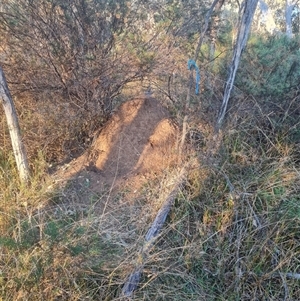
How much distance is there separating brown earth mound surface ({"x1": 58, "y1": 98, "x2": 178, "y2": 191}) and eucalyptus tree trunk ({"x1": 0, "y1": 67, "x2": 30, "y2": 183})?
402 millimetres

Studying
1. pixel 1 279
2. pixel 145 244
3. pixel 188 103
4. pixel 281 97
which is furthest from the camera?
pixel 281 97

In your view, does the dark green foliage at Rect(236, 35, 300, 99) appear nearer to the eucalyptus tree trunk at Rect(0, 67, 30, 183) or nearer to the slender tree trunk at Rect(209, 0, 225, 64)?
the slender tree trunk at Rect(209, 0, 225, 64)

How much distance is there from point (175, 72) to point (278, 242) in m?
2.28

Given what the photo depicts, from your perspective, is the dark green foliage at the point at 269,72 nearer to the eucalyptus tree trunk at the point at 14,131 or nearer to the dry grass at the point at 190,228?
the dry grass at the point at 190,228

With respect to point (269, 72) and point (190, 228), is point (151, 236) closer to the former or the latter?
point (190, 228)

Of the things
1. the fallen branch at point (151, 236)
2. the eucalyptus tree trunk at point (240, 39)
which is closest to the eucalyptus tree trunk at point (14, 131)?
the fallen branch at point (151, 236)

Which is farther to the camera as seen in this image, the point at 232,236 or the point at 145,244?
the point at 232,236

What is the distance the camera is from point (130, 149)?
3746 millimetres

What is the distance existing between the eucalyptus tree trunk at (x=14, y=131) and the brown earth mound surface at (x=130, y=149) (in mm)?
402

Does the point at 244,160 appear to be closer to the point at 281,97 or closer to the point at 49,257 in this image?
the point at 281,97

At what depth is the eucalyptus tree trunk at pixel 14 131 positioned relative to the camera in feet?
10.6

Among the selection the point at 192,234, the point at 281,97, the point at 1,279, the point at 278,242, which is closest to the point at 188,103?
the point at 281,97

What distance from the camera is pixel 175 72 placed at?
4004mm

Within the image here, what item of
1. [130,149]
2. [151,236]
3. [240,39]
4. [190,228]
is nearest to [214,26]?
[240,39]
